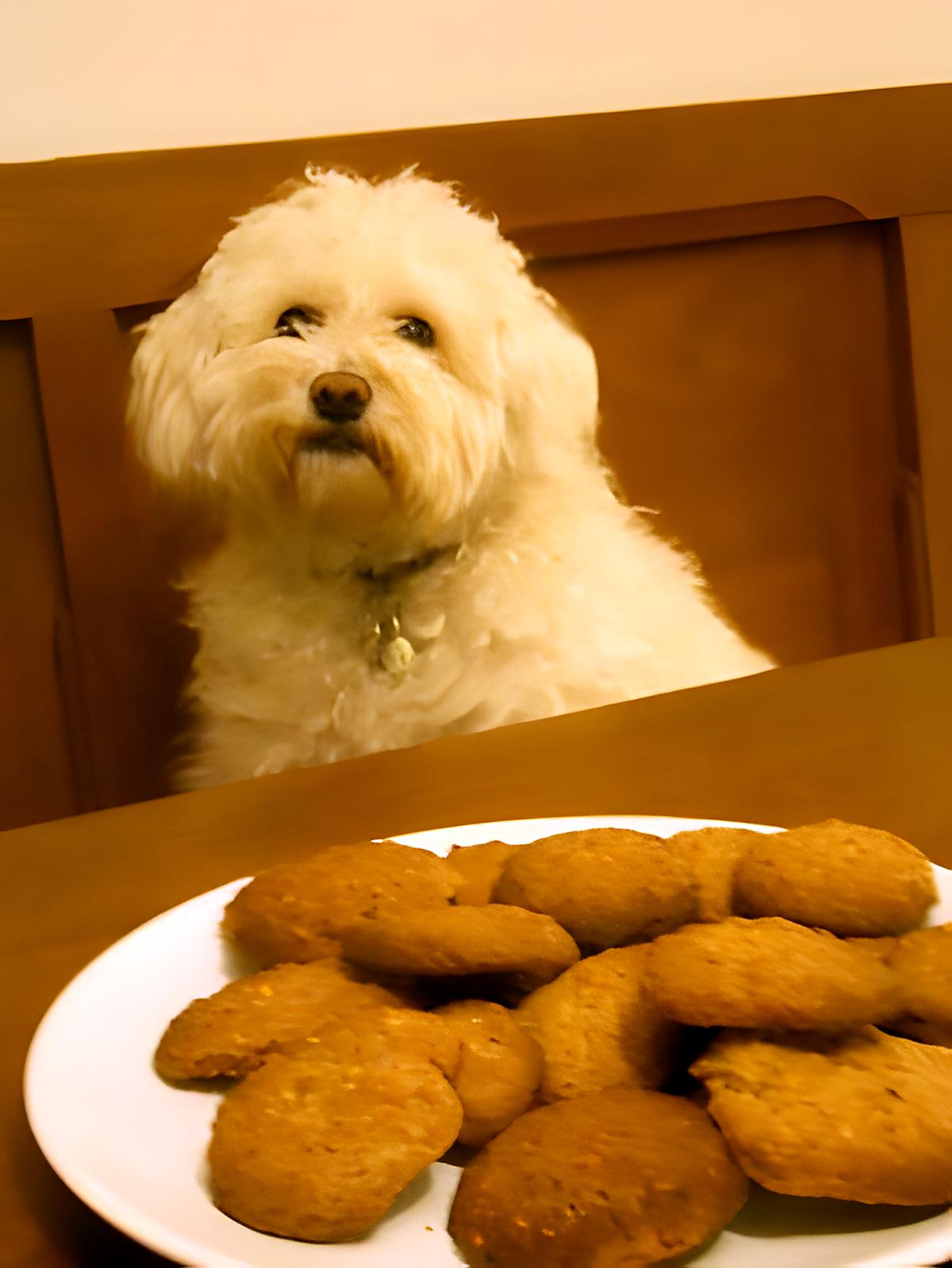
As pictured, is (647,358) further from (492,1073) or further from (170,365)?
(492,1073)

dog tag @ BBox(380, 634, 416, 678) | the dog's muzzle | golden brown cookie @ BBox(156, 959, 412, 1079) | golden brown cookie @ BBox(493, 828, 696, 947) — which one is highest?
the dog's muzzle

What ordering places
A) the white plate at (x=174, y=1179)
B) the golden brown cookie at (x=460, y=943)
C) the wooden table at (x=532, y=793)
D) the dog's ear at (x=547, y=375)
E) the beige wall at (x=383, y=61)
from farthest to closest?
1. the dog's ear at (x=547, y=375)
2. the beige wall at (x=383, y=61)
3. the wooden table at (x=532, y=793)
4. the golden brown cookie at (x=460, y=943)
5. the white plate at (x=174, y=1179)

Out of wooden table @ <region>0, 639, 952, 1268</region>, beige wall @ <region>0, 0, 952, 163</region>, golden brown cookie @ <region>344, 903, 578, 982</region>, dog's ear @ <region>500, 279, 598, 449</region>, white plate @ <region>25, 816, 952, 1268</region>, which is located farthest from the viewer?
dog's ear @ <region>500, 279, 598, 449</region>

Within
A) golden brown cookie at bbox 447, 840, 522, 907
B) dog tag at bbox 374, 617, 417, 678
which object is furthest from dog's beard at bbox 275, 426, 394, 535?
golden brown cookie at bbox 447, 840, 522, 907

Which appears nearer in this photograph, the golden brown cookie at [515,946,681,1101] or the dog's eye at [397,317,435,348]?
the golden brown cookie at [515,946,681,1101]

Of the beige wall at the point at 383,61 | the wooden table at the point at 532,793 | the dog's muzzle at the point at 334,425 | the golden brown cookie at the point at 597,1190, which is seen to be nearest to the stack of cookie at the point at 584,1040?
the golden brown cookie at the point at 597,1190

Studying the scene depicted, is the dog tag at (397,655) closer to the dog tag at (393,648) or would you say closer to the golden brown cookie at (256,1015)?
the dog tag at (393,648)

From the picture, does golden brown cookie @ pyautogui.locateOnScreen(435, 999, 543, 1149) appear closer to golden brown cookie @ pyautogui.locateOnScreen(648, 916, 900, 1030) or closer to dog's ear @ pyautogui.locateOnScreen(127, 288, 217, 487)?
golden brown cookie @ pyautogui.locateOnScreen(648, 916, 900, 1030)
